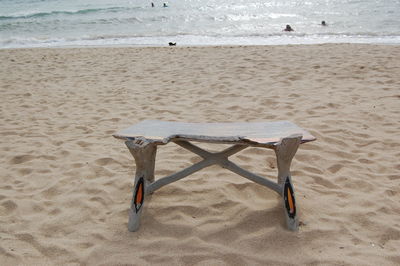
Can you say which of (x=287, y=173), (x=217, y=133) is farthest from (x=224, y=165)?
(x=287, y=173)

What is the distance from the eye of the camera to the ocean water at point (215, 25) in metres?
12.3

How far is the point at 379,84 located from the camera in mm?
5402

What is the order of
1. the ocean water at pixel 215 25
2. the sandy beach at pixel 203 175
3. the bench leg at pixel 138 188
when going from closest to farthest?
Result: the sandy beach at pixel 203 175 < the bench leg at pixel 138 188 < the ocean water at pixel 215 25

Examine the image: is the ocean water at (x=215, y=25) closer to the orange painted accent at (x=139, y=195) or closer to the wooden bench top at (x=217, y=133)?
the wooden bench top at (x=217, y=133)

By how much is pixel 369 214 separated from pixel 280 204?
58 cm

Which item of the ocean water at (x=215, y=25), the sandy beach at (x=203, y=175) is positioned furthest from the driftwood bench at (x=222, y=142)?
the ocean water at (x=215, y=25)

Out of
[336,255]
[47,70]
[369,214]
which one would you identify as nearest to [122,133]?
[336,255]

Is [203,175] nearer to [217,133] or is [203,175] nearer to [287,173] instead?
[217,133]

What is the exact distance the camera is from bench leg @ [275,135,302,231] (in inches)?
85.9

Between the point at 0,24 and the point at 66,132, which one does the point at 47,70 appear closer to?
the point at 66,132

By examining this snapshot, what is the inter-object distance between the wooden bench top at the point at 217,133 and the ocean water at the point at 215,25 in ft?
29.3

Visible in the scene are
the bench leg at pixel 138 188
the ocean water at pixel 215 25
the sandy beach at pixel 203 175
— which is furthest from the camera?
the ocean water at pixel 215 25

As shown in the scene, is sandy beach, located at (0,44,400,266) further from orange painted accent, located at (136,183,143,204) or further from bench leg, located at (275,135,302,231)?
orange painted accent, located at (136,183,143,204)

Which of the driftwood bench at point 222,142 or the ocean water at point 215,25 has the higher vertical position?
the driftwood bench at point 222,142
